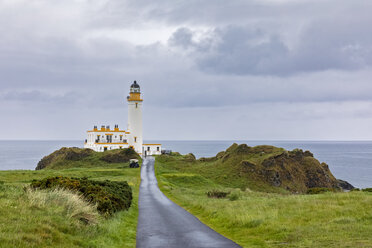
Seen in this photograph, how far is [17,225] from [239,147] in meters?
81.6

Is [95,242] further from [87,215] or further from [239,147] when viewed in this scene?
[239,147]

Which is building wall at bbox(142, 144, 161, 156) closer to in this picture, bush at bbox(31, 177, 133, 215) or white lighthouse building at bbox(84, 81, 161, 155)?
white lighthouse building at bbox(84, 81, 161, 155)

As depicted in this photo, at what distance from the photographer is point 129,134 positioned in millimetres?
101125

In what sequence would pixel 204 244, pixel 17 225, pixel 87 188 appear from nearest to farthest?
pixel 17 225
pixel 204 244
pixel 87 188

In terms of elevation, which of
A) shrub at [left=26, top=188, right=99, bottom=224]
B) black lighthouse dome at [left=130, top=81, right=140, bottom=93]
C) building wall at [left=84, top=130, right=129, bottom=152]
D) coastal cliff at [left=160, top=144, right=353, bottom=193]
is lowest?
coastal cliff at [left=160, top=144, right=353, bottom=193]

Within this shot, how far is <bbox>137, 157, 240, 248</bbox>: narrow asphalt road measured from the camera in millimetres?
15977

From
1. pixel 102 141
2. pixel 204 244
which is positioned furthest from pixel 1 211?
pixel 102 141

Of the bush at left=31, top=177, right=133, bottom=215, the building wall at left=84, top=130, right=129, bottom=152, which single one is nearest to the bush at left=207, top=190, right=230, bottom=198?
the bush at left=31, top=177, right=133, bottom=215

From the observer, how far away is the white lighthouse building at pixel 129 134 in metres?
100

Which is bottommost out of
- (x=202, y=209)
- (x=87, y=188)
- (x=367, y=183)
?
(x=367, y=183)

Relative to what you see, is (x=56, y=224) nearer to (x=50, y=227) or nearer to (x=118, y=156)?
(x=50, y=227)

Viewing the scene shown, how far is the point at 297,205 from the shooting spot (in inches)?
938

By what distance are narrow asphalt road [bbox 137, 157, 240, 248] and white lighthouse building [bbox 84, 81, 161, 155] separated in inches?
2770

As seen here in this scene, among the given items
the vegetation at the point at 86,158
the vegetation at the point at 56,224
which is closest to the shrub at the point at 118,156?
the vegetation at the point at 86,158
